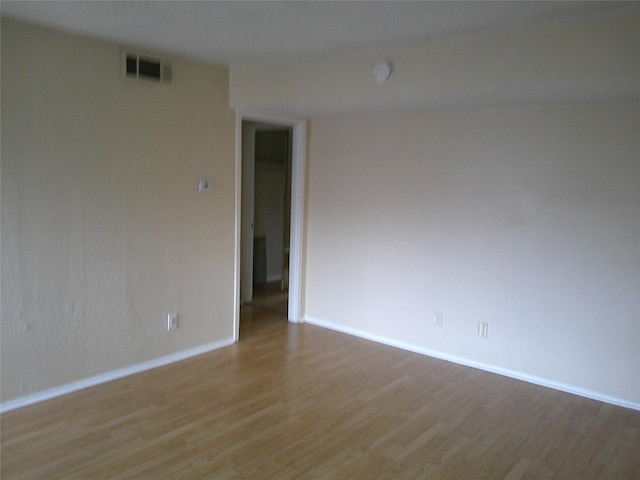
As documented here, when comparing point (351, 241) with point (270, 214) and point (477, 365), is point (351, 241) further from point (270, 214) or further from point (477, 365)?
point (270, 214)

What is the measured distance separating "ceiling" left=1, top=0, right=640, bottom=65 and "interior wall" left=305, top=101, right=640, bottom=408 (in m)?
1.04

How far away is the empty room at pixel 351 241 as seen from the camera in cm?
269

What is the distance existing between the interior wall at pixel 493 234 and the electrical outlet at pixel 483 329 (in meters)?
0.03

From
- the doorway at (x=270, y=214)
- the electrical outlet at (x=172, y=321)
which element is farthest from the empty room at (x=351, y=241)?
the doorway at (x=270, y=214)

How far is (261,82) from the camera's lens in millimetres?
3920

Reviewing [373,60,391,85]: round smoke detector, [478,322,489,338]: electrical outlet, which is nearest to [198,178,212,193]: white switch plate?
[373,60,391,85]: round smoke detector

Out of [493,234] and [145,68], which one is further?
[493,234]

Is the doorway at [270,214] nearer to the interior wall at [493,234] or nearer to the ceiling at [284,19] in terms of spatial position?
the interior wall at [493,234]

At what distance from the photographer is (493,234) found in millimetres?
3828

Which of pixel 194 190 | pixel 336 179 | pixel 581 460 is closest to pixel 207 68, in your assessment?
pixel 194 190

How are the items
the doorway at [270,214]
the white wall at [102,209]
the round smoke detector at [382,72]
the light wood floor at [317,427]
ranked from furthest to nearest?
1. the doorway at [270,214]
2. the round smoke detector at [382,72]
3. the white wall at [102,209]
4. the light wood floor at [317,427]

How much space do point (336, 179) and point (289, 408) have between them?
236 centimetres

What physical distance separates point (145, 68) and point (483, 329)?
3.28 m

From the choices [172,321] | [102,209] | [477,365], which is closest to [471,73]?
[477,365]
